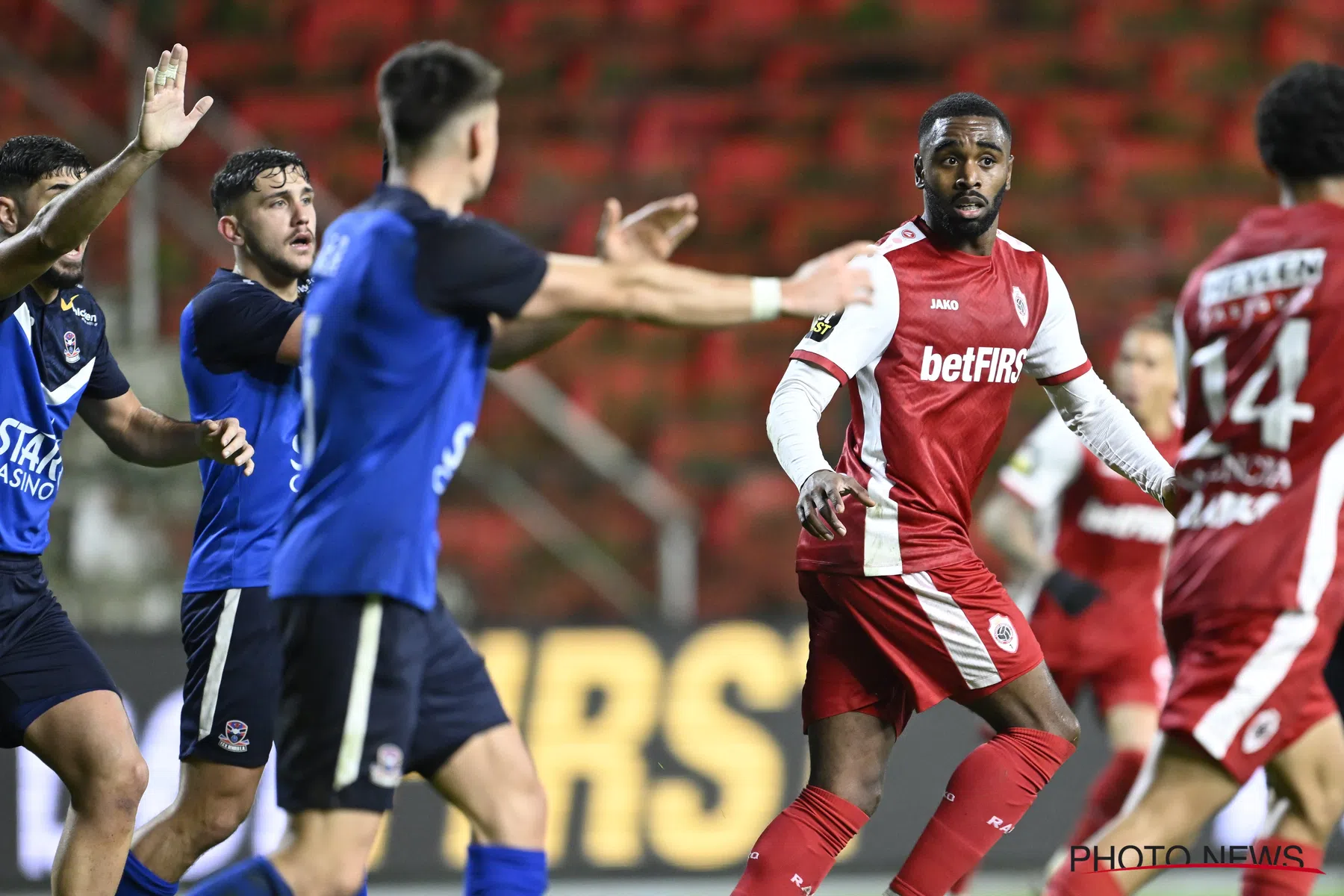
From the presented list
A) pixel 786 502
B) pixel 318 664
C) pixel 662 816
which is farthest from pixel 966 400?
pixel 786 502

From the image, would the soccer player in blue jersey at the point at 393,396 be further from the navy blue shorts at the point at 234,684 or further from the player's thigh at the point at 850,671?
the player's thigh at the point at 850,671

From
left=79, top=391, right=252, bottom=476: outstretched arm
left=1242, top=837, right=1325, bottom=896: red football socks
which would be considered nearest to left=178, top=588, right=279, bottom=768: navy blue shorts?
left=79, top=391, right=252, bottom=476: outstretched arm

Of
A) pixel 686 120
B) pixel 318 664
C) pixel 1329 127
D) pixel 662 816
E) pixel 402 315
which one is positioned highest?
pixel 686 120

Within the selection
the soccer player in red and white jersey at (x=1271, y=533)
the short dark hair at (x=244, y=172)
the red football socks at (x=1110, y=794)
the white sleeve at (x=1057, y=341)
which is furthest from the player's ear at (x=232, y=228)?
the red football socks at (x=1110, y=794)

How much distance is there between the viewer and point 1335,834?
7.43 metres

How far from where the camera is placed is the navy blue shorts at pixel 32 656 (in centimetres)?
429

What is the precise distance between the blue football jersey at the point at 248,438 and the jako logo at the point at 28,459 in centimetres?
42

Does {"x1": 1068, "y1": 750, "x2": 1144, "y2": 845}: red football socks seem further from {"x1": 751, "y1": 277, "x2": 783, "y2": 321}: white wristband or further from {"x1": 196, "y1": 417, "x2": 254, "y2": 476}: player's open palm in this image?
{"x1": 196, "y1": 417, "x2": 254, "y2": 476}: player's open palm

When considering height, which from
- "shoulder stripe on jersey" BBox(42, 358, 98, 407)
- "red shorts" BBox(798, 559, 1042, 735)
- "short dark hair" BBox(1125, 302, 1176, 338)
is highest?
"short dark hair" BBox(1125, 302, 1176, 338)

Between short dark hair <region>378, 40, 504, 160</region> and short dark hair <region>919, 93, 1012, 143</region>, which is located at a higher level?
short dark hair <region>919, 93, 1012, 143</region>

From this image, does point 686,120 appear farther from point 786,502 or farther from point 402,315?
point 402,315

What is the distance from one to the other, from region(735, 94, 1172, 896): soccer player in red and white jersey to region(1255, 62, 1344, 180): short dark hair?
0.86m

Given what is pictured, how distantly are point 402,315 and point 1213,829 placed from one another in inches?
223

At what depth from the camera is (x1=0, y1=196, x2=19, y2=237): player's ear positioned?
4535 mm
